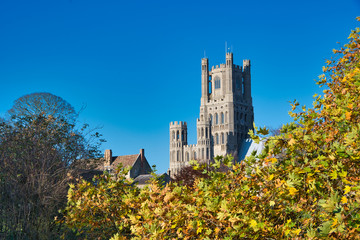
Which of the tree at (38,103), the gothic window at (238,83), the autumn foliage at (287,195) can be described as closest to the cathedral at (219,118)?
the gothic window at (238,83)

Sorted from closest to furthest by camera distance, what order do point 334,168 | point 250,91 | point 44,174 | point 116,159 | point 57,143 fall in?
point 334,168
point 44,174
point 57,143
point 116,159
point 250,91

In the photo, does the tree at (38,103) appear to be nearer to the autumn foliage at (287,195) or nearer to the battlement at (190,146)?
the autumn foliage at (287,195)

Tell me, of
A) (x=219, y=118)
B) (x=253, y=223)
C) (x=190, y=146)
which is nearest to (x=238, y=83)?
(x=219, y=118)

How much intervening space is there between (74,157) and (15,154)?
107 inches

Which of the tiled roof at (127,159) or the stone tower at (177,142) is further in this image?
the stone tower at (177,142)

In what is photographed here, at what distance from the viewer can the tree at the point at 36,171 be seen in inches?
551

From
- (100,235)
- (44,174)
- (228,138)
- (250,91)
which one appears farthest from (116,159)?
(100,235)

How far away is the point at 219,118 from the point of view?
107 m

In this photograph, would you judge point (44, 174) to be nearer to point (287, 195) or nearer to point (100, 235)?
point (100, 235)

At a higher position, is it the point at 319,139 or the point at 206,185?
the point at 319,139

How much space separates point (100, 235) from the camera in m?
9.61

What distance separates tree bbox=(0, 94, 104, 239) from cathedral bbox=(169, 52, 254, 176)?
80.9m

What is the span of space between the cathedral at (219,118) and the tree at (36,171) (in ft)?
265

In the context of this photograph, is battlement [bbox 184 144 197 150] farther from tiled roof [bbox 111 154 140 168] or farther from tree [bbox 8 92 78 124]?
tree [bbox 8 92 78 124]
